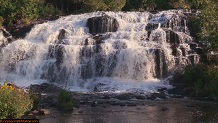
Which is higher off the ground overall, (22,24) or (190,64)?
(22,24)

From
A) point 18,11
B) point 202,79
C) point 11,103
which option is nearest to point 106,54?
point 202,79

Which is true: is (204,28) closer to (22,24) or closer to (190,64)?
(190,64)

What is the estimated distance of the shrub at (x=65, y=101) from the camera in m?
25.6

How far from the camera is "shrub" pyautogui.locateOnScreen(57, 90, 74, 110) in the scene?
83.9 ft

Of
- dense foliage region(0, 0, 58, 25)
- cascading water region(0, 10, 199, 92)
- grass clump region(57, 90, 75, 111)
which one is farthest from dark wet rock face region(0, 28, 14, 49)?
grass clump region(57, 90, 75, 111)

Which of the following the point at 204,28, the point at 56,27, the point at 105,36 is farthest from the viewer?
the point at 56,27

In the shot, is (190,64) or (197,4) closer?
(190,64)

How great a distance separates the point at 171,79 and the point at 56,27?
39.2 feet

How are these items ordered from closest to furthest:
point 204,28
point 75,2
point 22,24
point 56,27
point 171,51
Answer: point 204,28, point 171,51, point 56,27, point 22,24, point 75,2

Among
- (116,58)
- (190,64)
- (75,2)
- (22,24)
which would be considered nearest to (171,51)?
(190,64)

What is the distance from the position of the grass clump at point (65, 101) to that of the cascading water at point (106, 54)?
759cm

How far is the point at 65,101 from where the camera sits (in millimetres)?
25922

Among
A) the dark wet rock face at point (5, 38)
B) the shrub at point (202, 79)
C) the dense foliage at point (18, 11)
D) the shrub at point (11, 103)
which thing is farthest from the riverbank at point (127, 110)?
the dense foliage at point (18, 11)

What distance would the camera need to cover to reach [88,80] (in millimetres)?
35750
